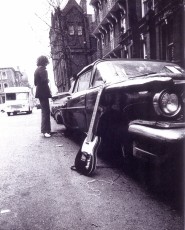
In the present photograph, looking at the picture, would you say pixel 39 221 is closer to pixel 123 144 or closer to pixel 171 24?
pixel 123 144

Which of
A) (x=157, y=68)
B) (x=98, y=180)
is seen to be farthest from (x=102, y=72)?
→ (x=98, y=180)

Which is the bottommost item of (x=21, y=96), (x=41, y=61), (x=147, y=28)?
(x=21, y=96)

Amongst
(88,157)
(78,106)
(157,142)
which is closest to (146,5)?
(78,106)

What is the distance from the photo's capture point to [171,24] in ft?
41.7

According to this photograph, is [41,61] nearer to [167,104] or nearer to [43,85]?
[43,85]

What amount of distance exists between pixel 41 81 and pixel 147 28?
10399mm

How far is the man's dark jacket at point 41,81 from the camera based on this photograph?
6.74m

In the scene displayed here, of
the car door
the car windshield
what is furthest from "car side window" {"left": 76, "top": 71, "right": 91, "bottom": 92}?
the car windshield

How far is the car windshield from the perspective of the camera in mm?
3929

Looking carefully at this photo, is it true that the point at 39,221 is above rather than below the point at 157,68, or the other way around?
below

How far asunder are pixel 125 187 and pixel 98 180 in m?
0.43

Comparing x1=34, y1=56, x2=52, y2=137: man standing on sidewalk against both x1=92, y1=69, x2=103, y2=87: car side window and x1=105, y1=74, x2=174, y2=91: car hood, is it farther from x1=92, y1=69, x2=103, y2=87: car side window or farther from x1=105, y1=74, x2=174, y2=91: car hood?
x1=105, y1=74, x2=174, y2=91: car hood

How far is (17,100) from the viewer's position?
22.2 meters

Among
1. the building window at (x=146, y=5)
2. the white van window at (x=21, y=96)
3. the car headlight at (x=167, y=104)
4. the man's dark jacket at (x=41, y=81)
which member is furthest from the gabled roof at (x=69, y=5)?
the car headlight at (x=167, y=104)
